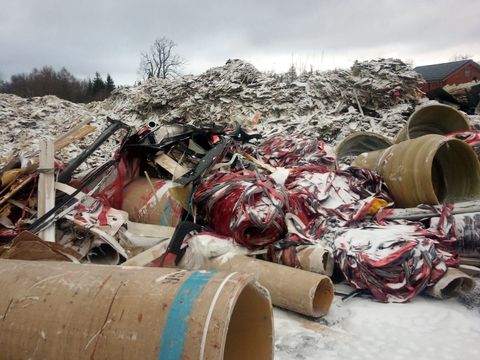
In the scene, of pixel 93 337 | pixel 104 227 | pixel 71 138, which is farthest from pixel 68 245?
pixel 93 337

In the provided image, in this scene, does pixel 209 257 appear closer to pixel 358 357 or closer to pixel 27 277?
pixel 358 357

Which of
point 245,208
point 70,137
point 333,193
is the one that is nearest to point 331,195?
point 333,193

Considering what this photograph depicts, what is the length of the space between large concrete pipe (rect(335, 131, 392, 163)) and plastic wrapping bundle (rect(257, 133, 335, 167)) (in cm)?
67

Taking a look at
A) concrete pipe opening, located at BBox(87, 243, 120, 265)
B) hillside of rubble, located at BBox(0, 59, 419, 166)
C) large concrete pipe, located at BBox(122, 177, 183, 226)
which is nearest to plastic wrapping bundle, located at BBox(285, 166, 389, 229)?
large concrete pipe, located at BBox(122, 177, 183, 226)

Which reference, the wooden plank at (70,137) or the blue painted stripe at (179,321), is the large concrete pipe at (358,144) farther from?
the blue painted stripe at (179,321)

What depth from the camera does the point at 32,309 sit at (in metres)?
1.54

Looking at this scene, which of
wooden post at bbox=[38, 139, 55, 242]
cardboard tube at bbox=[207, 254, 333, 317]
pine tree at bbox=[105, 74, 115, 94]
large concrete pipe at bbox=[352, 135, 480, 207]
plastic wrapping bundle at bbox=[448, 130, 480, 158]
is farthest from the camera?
pine tree at bbox=[105, 74, 115, 94]

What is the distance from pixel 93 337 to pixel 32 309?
0.30m

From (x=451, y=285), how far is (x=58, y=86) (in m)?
35.9

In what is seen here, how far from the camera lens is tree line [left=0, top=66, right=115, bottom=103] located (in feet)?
103

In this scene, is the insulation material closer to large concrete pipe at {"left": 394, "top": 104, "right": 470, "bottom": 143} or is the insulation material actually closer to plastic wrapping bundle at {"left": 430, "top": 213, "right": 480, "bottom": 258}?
plastic wrapping bundle at {"left": 430, "top": 213, "right": 480, "bottom": 258}

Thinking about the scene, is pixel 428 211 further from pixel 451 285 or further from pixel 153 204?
pixel 153 204

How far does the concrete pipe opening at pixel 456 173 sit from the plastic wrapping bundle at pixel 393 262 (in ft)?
5.47

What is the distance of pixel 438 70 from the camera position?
30.9 metres
